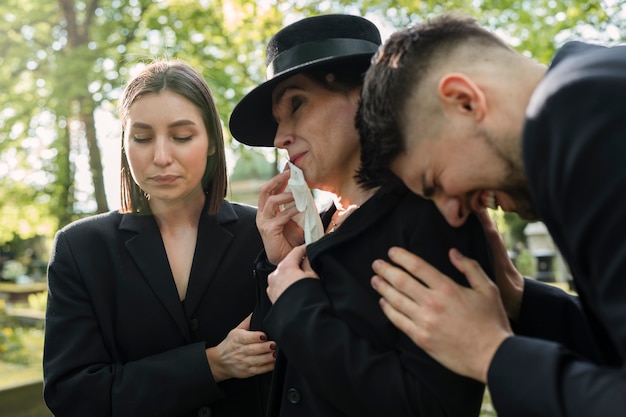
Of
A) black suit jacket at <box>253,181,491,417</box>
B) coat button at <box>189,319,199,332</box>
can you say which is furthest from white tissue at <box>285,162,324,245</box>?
coat button at <box>189,319,199,332</box>

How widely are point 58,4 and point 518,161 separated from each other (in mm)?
14918

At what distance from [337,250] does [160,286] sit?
1.00m

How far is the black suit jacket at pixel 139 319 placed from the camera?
8.82 feet

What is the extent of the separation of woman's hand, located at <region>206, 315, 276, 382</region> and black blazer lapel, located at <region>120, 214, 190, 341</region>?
0.75ft

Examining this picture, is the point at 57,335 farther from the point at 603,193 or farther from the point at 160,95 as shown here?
the point at 603,193

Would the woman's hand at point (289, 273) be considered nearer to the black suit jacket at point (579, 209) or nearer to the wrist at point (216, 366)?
the wrist at point (216, 366)

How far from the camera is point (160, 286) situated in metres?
2.87

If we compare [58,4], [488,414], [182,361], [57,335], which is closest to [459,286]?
[182,361]

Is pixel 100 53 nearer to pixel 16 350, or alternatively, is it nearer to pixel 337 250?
pixel 16 350

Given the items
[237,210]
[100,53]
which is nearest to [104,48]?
[100,53]

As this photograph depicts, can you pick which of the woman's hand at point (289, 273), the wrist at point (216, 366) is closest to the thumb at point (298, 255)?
the woman's hand at point (289, 273)

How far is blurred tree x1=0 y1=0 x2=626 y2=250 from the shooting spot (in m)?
11.2

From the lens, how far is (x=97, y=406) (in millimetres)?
2689

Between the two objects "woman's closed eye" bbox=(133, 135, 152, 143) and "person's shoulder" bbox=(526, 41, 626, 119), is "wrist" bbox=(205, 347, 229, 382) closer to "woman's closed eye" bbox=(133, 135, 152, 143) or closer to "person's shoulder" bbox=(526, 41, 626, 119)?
"woman's closed eye" bbox=(133, 135, 152, 143)
